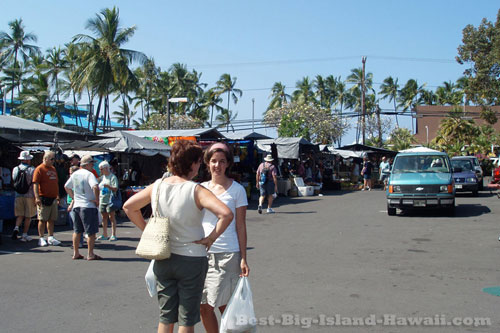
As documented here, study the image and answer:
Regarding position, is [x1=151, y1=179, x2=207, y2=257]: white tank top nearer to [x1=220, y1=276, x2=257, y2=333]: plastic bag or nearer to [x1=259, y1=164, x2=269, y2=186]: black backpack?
[x1=220, y1=276, x2=257, y2=333]: plastic bag

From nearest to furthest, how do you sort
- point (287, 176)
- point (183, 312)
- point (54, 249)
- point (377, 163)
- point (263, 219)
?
point (183, 312) → point (54, 249) → point (263, 219) → point (287, 176) → point (377, 163)

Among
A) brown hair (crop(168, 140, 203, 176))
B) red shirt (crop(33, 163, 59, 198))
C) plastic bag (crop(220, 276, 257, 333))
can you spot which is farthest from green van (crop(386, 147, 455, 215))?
brown hair (crop(168, 140, 203, 176))

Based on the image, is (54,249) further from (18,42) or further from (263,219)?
(18,42)

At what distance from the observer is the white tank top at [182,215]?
3369 mm

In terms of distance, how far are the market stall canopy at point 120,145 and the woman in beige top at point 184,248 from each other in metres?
11.9

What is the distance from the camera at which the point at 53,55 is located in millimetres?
42375

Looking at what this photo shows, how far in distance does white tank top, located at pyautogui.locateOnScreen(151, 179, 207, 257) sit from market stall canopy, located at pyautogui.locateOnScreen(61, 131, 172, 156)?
38.9 feet

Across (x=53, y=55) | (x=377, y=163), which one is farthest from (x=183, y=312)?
(x=53, y=55)

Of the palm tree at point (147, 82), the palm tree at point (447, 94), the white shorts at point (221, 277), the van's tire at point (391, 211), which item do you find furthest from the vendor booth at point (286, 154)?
the palm tree at point (447, 94)

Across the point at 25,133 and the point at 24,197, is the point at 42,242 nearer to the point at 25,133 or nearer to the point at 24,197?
the point at 24,197

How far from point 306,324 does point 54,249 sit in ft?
20.0

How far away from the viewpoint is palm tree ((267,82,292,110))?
64.9 meters

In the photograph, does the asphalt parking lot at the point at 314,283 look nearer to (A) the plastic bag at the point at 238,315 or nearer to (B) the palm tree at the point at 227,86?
(A) the plastic bag at the point at 238,315

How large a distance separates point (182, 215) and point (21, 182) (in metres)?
7.82
